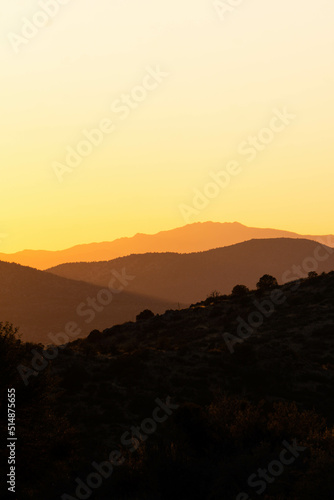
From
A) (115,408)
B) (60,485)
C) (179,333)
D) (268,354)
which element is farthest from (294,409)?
(179,333)

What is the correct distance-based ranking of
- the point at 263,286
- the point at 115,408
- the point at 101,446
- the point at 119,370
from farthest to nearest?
1. the point at 263,286
2. the point at 119,370
3. the point at 115,408
4. the point at 101,446

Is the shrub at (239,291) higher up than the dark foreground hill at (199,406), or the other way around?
the shrub at (239,291)

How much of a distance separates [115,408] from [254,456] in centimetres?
1974

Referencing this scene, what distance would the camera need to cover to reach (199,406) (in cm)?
3300

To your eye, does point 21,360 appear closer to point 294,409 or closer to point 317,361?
point 294,409

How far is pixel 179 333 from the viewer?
2862 inches

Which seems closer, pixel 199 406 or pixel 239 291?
pixel 199 406

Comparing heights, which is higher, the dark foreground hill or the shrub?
the shrub

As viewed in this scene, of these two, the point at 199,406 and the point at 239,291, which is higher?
the point at 239,291

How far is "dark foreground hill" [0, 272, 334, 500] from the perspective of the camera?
23047 millimetres

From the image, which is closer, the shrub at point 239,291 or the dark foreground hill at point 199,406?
the dark foreground hill at point 199,406

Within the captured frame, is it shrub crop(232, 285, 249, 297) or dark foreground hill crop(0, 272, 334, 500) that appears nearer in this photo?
dark foreground hill crop(0, 272, 334, 500)

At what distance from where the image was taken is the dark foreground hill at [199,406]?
23047 millimetres

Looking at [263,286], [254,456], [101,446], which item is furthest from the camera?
[263,286]
